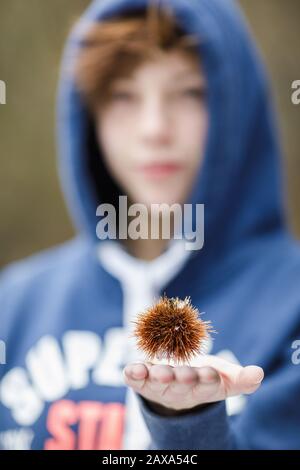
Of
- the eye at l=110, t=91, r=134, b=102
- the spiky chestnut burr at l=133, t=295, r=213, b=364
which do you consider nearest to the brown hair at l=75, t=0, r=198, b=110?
the eye at l=110, t=91, r=134, b=102

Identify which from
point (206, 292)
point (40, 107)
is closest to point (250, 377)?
point (206, 292)

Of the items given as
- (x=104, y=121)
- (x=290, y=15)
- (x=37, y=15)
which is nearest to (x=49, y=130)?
(x=37, y=15)

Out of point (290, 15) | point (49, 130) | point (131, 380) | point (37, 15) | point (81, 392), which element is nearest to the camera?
point (131, 380)

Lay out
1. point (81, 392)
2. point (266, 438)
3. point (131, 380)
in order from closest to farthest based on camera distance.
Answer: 1. point (131, 380)
2. point (266, 438)
3. point (81, 392)

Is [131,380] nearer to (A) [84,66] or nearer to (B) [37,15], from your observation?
(A) [84,66]

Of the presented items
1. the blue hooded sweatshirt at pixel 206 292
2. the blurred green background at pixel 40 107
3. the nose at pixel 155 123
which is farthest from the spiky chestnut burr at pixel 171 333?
the blurred green background at pixel 40 107

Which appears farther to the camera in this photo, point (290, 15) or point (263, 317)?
point (290, 15)

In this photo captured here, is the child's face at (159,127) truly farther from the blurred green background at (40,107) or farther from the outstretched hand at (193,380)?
the blurred green background at (40,107)
